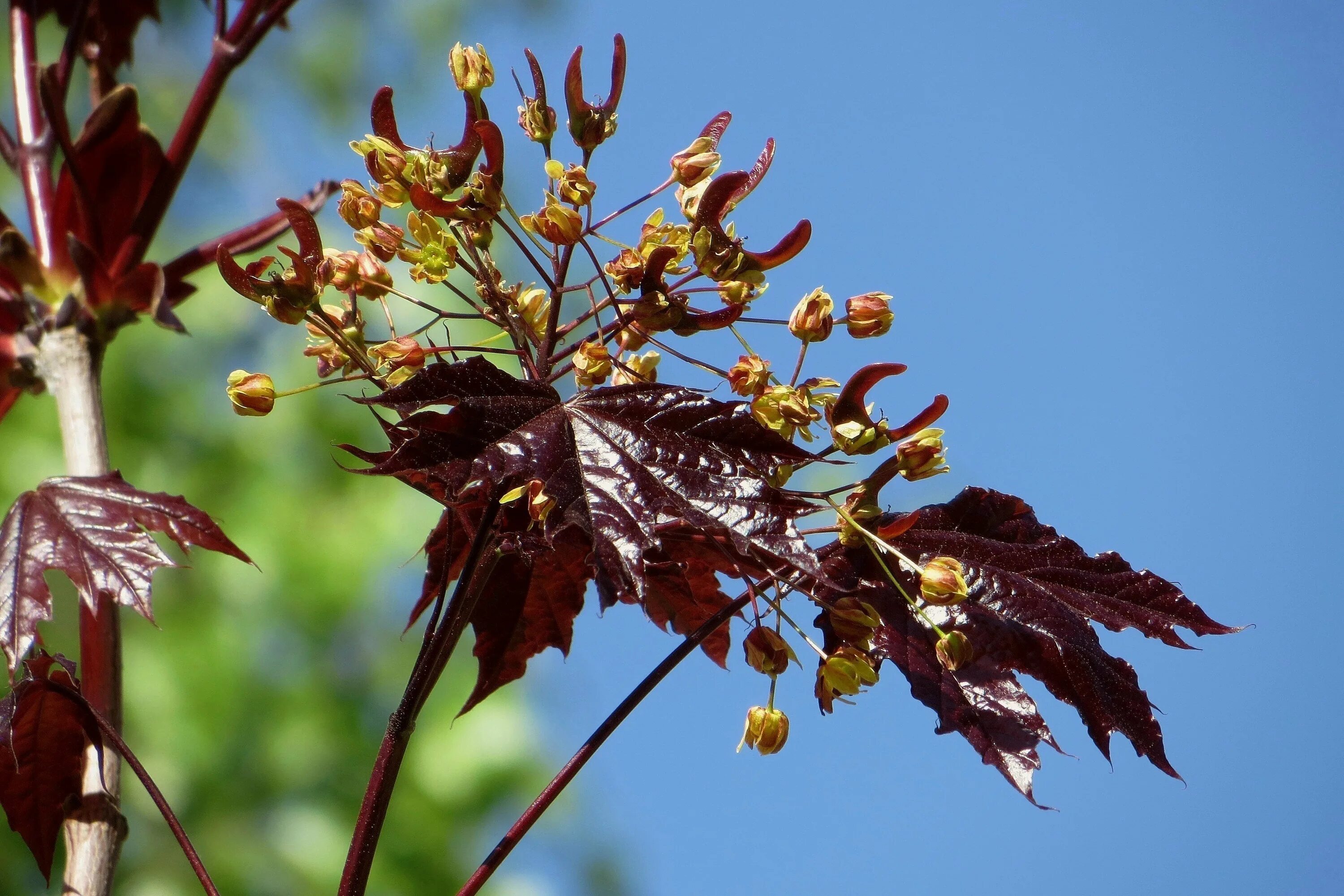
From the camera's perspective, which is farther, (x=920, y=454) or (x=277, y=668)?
(x=277, y=668)

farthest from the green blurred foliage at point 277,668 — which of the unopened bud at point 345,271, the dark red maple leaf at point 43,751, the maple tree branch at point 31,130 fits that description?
the unopened bud at point 345,271

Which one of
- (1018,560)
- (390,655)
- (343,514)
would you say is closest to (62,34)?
(343,514)

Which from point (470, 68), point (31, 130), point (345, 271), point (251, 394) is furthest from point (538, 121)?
point (31, 130)

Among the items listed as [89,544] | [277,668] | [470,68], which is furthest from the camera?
[277,668]

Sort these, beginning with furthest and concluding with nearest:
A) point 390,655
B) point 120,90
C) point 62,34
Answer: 1. point 62,34
2. point 390,655
3. point 120,90

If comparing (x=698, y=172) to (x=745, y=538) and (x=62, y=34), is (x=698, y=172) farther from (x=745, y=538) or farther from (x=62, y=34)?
(x=62, y=34)

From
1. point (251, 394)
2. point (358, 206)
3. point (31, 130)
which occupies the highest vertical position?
point (31, 130)

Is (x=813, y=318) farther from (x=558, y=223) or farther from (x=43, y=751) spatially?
(x=43, y=751)
